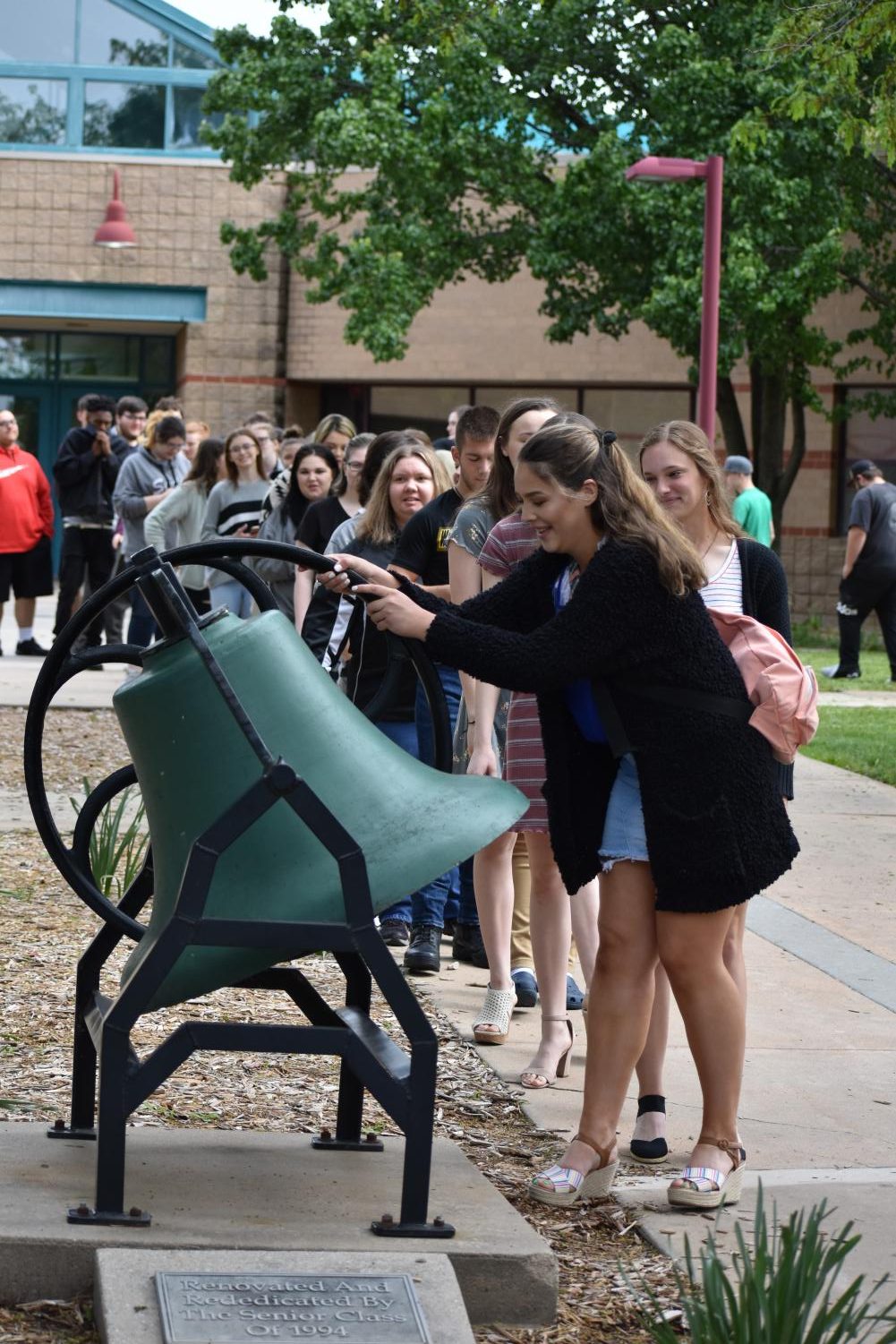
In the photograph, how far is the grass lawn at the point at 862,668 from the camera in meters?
16.8

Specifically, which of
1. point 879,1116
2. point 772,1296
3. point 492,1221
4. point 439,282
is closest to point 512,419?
point 879,1116

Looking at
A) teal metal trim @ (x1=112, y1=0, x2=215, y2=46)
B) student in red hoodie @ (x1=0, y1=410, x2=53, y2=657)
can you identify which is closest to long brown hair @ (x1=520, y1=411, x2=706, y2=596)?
student in red hoodie @ (x1=0, y1=410, x2=53, y2=657)

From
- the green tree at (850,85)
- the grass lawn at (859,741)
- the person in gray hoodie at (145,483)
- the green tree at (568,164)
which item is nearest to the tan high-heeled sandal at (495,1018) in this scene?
the grass lawn at (859,741)

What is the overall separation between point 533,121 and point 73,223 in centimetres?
783

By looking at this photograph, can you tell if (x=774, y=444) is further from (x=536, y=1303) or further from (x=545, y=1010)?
(x=536, y=1303)

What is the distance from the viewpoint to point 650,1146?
14.5 feet

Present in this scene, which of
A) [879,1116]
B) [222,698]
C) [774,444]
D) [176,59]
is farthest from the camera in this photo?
[176,59]

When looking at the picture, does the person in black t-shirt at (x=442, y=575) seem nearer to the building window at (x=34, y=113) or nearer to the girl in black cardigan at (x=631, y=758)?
the girl in black cardigan at (x=631, y=758)

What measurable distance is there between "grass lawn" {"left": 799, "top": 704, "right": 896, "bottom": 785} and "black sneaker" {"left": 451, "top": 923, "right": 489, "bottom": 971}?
5.25m

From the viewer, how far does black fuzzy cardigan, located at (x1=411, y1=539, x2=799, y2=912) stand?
3.77 metres

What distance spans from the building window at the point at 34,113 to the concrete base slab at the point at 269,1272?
26150mm

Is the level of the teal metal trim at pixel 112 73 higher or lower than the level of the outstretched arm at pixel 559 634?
higher

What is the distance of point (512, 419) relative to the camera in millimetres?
5328

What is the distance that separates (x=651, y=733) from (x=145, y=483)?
1073 centimetres
